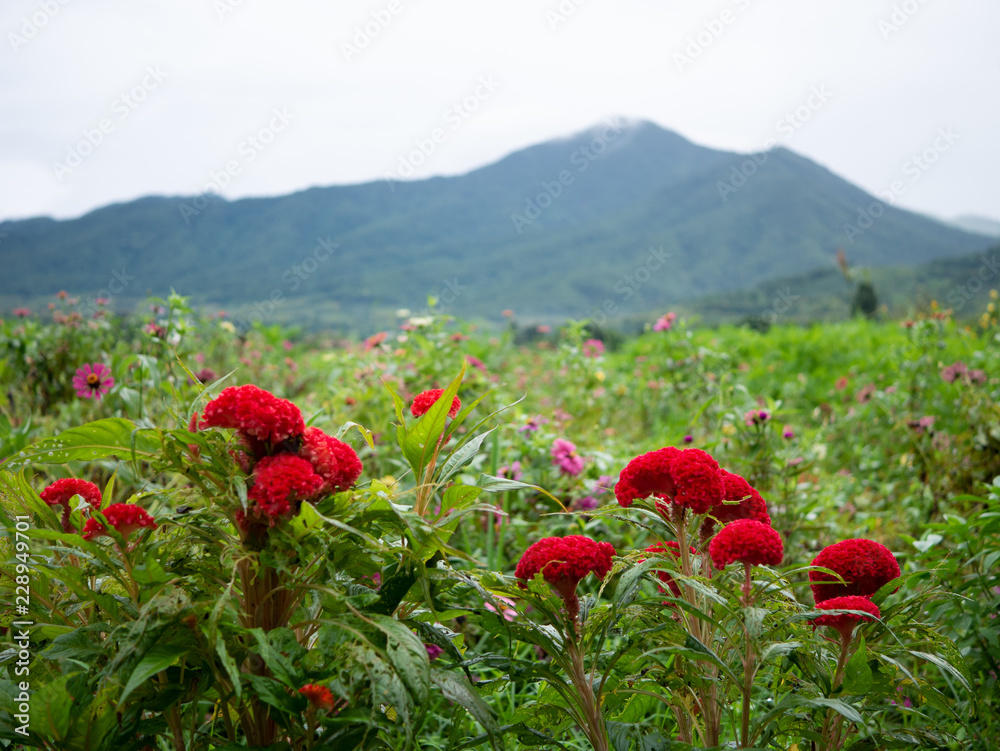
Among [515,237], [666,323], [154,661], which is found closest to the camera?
[154,661]

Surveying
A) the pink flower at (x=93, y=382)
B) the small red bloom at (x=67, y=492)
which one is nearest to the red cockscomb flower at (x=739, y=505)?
the small red bloom at (x=67, y=492)

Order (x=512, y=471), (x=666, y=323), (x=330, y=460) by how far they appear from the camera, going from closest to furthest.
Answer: (x=330, y=460) < (x=512, y=471) < (x=666, y=323)

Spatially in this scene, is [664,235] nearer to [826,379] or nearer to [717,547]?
[826,379]

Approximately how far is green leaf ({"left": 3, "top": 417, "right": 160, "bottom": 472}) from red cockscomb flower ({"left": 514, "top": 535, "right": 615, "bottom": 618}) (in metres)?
0.56

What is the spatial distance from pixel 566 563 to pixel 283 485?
41 cm

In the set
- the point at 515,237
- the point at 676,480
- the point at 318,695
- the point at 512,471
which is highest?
the point at 515,237

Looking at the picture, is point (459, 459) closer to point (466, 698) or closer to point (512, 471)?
point (466, 698)

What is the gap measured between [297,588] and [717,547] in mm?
588

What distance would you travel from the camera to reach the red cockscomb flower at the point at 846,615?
91 centimetres

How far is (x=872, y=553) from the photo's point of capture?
1024mm

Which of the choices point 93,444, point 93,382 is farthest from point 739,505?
point 93,382

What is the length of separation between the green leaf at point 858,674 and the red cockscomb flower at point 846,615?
3 centimetres

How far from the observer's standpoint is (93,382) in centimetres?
251

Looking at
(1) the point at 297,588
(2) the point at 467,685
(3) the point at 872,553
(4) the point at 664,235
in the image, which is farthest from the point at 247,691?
(4) the point at 664,235
